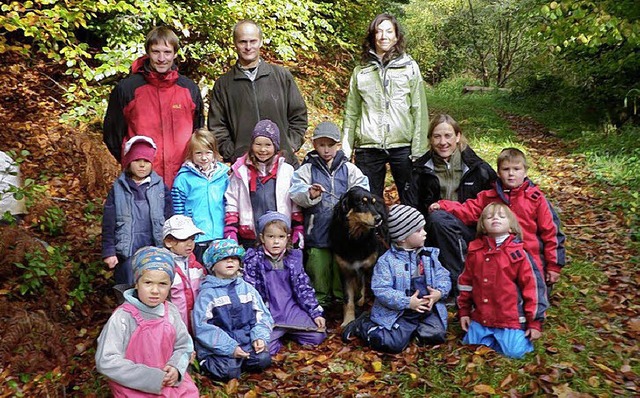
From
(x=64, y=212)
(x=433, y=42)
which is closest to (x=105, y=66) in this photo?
(x=64, y=212)

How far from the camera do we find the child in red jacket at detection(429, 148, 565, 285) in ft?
15.8

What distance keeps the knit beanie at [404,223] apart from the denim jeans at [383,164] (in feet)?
2.59

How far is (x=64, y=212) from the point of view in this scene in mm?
6531

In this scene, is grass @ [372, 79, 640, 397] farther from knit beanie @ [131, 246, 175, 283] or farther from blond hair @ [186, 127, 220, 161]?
blond hair @ [186, 127, 220, 161]

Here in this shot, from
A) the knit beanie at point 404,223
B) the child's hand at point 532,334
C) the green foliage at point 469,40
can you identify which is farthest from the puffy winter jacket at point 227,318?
the green foliage at point 469,40

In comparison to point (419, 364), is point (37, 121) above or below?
above

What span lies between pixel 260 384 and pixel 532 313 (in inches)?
87.4

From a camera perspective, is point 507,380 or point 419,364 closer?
point 507,380

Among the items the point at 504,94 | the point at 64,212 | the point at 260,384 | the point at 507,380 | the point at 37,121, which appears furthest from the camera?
the point at 504,94

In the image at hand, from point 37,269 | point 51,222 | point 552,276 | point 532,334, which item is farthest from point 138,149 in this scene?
point 552,276

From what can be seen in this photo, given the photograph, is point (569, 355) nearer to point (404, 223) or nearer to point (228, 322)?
point (404, 223)

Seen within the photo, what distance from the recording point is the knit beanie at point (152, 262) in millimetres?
3707

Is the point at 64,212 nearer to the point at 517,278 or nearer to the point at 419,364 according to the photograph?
the point at 419,364

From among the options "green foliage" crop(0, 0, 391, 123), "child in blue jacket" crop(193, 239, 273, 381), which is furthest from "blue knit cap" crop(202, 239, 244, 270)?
"green foliage" crop(0, 0, 391, 123)
